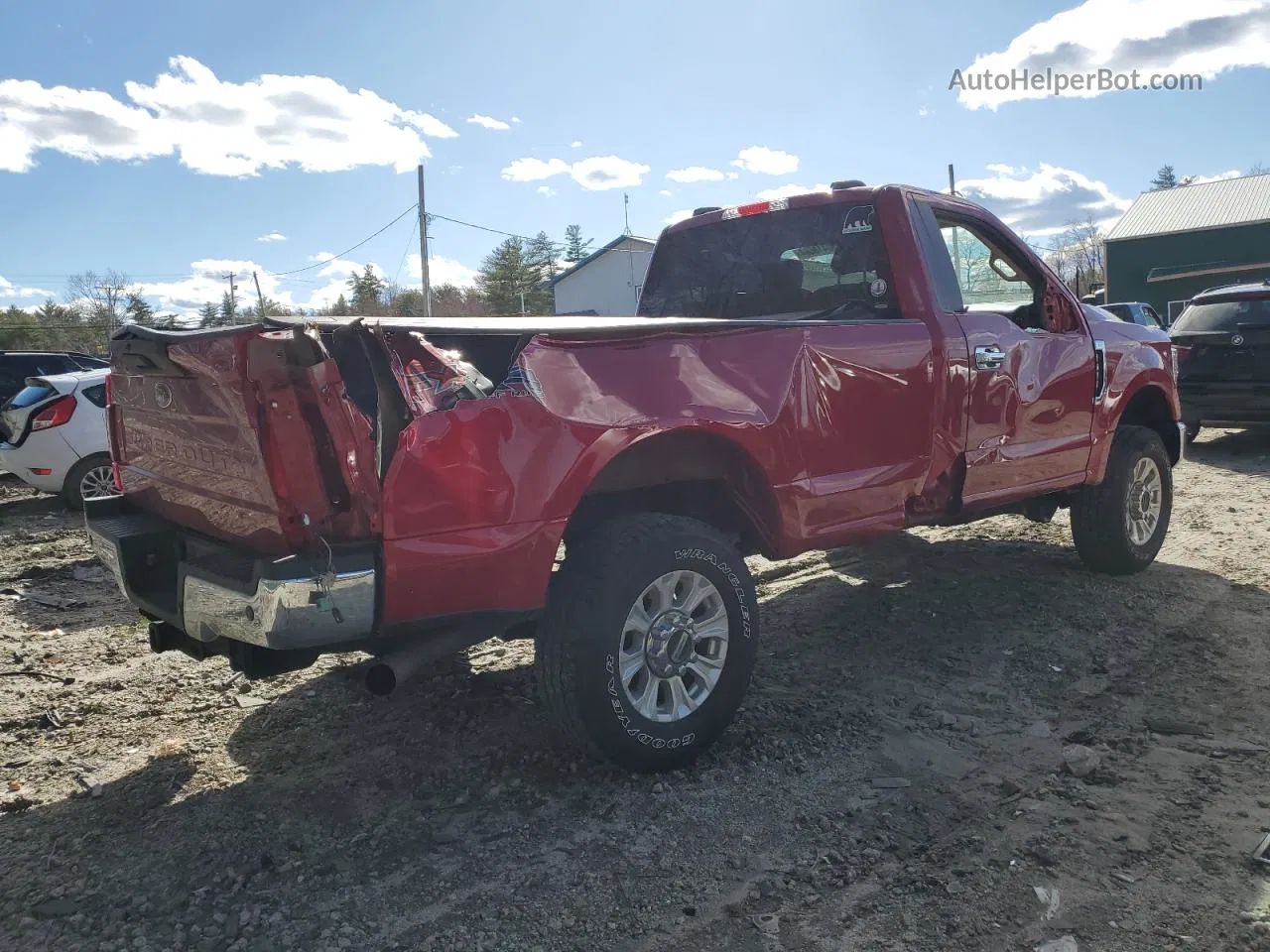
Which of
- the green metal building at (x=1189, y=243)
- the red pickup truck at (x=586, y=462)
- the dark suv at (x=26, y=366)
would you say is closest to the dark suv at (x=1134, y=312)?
the red pickup truck at (x=586, y=462)

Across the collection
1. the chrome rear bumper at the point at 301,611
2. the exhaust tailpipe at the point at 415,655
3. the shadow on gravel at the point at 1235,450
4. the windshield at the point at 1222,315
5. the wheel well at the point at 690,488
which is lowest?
the shadow on gravel at the point at 1235,450

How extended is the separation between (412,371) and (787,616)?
10.2ft

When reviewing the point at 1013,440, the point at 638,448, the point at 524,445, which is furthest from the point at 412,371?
the point at 1013,440

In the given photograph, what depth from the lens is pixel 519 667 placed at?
451 centimetres

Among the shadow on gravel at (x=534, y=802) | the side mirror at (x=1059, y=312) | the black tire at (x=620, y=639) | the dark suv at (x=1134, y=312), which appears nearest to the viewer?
the shadow on gravel at (x=534, y=802)

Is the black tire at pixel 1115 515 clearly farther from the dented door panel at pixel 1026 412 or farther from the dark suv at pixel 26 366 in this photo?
the dark suv at pixel 26 366

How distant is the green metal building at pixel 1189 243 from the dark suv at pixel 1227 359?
1038 inches

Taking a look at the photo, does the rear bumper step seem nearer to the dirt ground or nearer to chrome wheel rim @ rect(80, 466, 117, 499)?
the dirt ground

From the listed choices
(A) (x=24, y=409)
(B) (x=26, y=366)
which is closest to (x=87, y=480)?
(A) (x=24, y=409)

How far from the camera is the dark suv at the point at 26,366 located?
1200cm

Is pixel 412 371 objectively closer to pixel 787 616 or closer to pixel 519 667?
pixel 519 667

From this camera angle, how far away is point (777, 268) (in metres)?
4.83

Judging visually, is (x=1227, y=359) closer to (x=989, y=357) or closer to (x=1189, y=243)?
(x=989, y=357)

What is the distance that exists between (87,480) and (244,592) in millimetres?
7838
